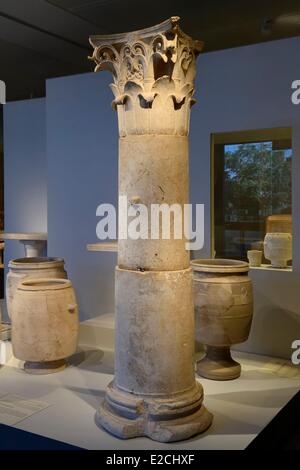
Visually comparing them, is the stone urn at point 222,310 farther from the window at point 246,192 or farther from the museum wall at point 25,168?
the museum wall at point 25,168

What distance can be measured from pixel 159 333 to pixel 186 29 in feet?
13.1

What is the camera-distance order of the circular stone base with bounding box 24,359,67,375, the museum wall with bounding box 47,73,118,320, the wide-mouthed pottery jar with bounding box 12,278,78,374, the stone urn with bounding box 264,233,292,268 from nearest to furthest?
the wide-mouthed pottery jar with bounding box 12,278,78,374
the circular stone base with bounding box 24,359,67,375
the stone urn with bounding box 264,233,292,268
the museum wall with bounding box 47,73,118,320

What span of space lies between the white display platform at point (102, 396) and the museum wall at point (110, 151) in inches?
26.3

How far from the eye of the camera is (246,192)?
503cm

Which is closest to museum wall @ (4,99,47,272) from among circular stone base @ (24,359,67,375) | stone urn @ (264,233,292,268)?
circular stone base @ (24,359,67,375)

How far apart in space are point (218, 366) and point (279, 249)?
125cm

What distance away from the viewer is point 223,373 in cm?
415

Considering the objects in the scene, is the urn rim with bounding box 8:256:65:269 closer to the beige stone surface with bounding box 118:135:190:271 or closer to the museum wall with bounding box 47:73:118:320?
the museum wall with bounding box 47:73:118:320

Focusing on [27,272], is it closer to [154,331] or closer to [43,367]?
[43,367]

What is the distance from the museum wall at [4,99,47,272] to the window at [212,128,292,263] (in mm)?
3083

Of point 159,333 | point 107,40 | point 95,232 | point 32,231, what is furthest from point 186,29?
point 159,333

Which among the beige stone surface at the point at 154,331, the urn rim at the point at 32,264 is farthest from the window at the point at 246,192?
the beige stone surface at the point at 154,331

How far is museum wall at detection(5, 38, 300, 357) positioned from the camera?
15.0ft

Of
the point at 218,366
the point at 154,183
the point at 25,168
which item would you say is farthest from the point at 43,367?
the point at 25,168
